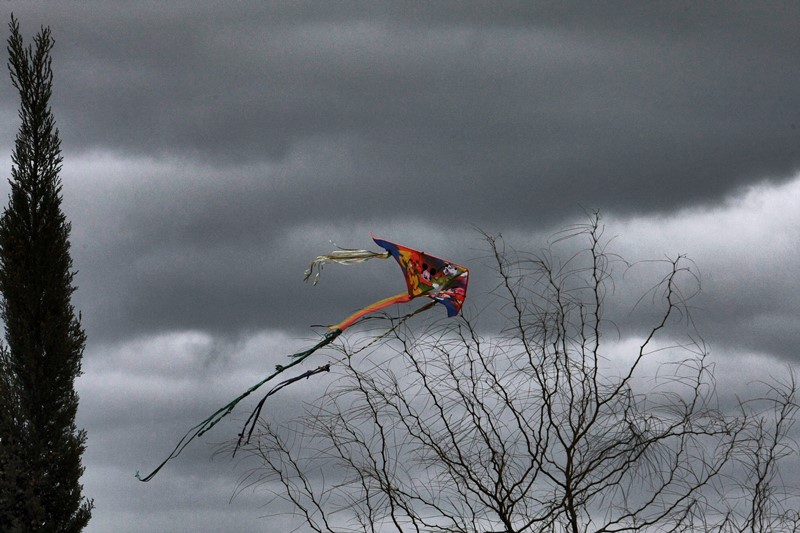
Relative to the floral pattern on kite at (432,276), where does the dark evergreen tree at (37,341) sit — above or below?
above

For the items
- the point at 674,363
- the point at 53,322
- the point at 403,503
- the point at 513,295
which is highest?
the point at 53,322

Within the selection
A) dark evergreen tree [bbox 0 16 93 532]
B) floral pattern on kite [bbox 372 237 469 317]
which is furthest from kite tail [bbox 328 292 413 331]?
dark evergreen tree [bbox 0 16 93 532]

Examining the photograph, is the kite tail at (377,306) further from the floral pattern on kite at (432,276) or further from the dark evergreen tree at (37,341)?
the dark evergreen tree at (37,341)

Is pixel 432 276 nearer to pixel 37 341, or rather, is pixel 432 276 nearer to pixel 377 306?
pixel 377 306

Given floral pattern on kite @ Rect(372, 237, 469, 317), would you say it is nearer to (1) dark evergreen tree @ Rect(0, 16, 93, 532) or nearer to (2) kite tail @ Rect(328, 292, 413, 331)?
(2) kite tail @ Rect(328, 292, 413, 331)

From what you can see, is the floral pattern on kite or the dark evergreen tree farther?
the dark evergreen tree

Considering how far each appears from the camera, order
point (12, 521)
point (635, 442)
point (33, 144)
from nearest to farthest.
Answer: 1. point (635, 442)
2. point (12, 521)
3. point (33, 144)

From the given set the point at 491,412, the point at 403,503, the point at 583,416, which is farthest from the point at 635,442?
the point at 403,503

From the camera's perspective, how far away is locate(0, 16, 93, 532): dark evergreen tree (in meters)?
10.7

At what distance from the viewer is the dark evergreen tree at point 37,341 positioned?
35.2 ft

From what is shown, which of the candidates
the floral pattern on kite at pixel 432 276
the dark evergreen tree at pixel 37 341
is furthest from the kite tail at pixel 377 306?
the dark evergreen tree at pixel 37 341

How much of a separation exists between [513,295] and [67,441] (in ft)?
27.1

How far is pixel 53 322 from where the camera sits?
11.4m

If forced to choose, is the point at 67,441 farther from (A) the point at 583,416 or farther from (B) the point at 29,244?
(A) the point at 583,416
